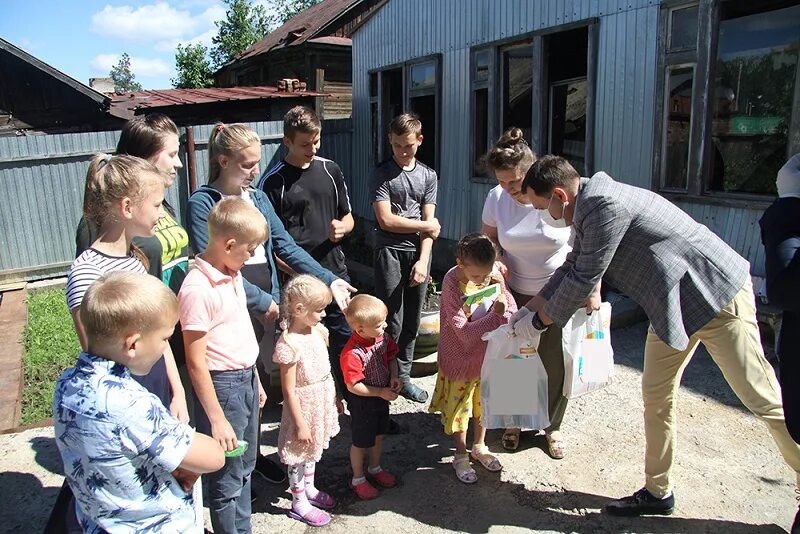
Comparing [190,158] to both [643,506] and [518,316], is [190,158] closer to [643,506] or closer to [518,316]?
[518,316]

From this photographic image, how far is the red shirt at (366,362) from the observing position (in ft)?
10.1

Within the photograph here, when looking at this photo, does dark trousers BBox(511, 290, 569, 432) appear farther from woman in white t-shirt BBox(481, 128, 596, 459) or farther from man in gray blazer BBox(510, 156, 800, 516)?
man in gray blazer BBox(510, 156, 800, 516)

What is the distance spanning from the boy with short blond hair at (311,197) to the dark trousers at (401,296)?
1.49 ft

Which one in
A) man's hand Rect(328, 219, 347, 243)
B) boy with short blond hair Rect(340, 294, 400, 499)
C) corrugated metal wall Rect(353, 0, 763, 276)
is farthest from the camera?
corrugated metal wall Rect(353, 0, 763, 276)

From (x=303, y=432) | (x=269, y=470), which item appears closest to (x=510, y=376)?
(x=303, y=432)

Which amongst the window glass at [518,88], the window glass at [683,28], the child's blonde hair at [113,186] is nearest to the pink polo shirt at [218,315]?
the child's blonde hair at [113,186]

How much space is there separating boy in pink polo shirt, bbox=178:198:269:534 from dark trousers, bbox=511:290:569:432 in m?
1.77

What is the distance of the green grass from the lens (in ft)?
14.9

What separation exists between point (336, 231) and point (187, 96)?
934cm

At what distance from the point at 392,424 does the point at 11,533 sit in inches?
83.9

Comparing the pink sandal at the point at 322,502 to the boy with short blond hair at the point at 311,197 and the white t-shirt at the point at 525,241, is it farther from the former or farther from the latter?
the white t-shirt at the point at 525,241

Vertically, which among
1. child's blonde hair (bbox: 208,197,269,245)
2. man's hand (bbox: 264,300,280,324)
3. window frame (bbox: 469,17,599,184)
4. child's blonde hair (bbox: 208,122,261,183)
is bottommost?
man's hand (bbox: 264,300,280,324)

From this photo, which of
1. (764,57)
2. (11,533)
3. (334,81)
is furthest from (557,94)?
(334,81)

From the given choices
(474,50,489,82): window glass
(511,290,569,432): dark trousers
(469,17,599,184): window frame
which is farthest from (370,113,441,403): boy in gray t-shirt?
(474,50,489,82): window glass
